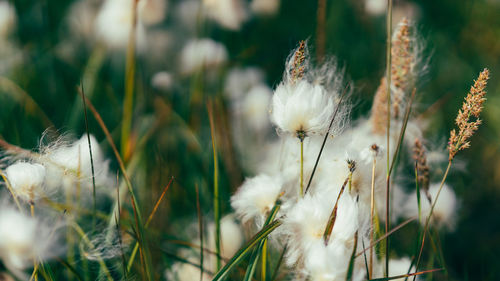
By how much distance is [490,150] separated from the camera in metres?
1.48

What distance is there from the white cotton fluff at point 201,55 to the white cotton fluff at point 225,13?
82 millimetres

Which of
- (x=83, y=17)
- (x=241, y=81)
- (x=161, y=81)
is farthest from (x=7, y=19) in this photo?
(x=241, y=81)

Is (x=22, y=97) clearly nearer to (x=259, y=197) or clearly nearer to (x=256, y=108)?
(x=256, y=108)

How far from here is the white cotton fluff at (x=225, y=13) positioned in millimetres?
1744

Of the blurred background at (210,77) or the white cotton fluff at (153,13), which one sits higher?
the white cotton fluff at (153,13)

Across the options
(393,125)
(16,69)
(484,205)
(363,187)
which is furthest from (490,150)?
(16,69)

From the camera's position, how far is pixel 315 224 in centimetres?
68

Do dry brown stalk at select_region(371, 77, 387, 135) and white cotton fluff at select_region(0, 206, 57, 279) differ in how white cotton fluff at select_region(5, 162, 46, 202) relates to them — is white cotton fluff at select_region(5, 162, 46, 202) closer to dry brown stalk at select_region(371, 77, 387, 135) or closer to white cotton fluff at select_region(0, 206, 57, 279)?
white cotton fluff at select_region(0, 206, 57, 279)

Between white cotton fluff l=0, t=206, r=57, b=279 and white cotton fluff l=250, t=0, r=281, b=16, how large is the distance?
1420 mm

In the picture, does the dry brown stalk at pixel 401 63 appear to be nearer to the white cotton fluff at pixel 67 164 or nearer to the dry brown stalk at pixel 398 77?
the dry brown stalk at pixel 398 77

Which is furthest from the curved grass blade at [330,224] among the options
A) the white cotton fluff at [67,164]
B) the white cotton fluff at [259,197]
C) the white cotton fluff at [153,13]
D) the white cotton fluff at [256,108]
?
the white cotton fluff at [153,13]

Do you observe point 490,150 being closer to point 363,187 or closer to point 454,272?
point 454,272

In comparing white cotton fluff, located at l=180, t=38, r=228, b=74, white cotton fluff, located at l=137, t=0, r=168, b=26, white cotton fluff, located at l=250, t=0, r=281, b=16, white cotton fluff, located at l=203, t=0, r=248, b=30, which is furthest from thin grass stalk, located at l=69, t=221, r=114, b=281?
white cotton fluff, located at l=250, t=0, r=281, b=16

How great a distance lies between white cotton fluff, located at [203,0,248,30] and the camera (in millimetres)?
1744
